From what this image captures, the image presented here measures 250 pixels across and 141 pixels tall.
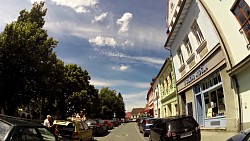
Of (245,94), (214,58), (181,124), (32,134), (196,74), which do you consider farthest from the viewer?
(196,74)

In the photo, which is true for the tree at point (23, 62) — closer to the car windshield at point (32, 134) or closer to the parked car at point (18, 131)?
the car windshield at point (32, 134)

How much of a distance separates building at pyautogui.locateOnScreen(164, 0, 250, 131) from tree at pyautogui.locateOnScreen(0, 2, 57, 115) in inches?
421

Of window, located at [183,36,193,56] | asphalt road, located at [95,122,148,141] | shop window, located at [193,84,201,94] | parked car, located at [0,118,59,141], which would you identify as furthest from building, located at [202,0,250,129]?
parked car, located at [0,118,59,141]

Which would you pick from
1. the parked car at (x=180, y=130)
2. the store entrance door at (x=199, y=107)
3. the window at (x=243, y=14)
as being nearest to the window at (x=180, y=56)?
the store entrance door at (x=199, y=107)

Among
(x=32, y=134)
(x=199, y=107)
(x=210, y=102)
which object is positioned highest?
(x=210, y=102)

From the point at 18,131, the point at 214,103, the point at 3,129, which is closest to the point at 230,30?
the point at 214,103

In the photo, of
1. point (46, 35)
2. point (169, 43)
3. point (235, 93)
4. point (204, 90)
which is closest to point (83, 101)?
point (169, 43)

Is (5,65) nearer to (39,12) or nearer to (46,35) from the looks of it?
(46,35)

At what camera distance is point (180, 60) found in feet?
93.2

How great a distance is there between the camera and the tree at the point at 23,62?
20.7 metres

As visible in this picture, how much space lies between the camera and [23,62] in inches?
836

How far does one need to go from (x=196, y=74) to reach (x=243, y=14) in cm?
829

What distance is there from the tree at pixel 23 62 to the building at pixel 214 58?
10.7m

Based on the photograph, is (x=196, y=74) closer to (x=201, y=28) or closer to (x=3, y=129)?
(x=201, y=28)
